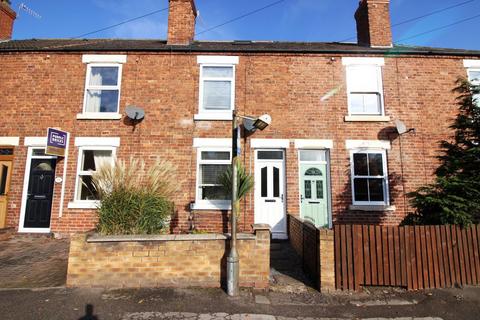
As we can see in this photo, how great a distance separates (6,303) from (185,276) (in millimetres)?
2562

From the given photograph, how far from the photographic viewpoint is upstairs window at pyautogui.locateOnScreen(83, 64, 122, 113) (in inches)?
348

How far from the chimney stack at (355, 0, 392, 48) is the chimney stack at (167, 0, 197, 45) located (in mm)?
6028

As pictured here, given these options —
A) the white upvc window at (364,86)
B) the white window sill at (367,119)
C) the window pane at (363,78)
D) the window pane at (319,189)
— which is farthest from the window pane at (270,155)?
the window pane at (363,78)

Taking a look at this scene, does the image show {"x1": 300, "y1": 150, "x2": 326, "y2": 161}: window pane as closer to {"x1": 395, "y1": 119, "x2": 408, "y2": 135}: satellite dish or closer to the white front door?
the white front door

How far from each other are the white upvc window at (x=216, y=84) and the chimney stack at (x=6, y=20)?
8099 mm

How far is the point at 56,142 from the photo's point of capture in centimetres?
796

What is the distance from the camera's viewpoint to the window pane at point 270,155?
28.0 feet

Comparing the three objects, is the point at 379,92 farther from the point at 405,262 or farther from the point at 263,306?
the point at 263,306

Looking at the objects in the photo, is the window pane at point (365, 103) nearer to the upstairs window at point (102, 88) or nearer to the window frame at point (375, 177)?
the window frame at point (375, 177)

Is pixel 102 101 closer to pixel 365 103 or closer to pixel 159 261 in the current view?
pixel 159 261

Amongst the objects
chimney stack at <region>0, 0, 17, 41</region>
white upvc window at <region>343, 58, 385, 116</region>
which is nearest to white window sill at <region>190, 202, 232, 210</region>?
white upvc window at <region>343, 58, 385, 116</region>

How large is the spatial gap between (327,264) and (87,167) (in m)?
7.30

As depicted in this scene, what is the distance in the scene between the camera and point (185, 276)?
4.73 meters

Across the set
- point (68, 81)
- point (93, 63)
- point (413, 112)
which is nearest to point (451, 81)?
point (413, 112)
